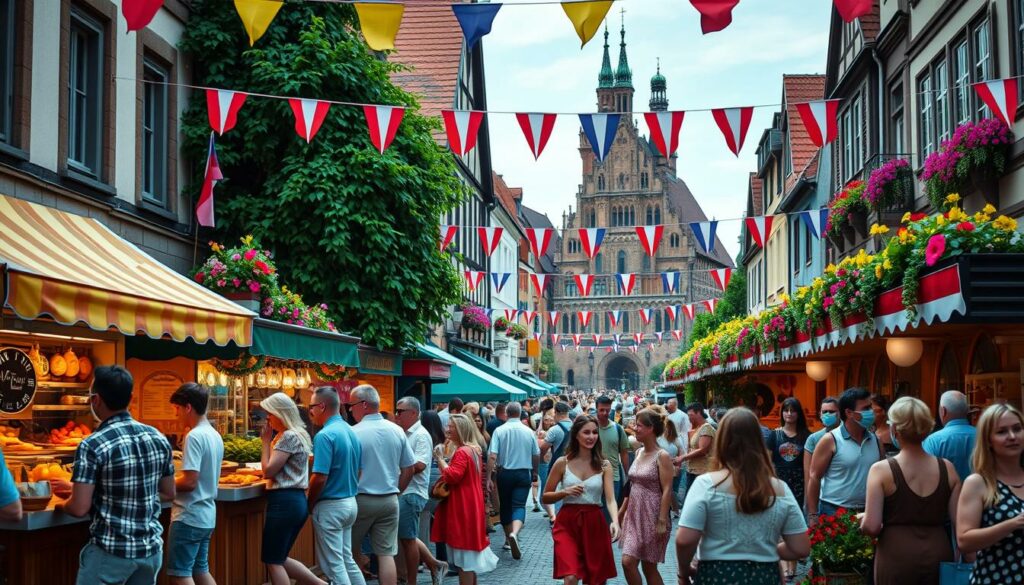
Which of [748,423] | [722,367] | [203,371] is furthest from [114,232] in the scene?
[722,367]

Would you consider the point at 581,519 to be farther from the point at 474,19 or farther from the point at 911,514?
the point at 474,19

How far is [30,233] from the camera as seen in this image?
9984mm

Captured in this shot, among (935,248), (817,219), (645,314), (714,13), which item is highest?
(645,314)

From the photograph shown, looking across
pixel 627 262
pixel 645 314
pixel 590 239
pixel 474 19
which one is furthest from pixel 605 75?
pixel 474 19

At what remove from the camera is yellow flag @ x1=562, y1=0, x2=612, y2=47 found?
9952 mm

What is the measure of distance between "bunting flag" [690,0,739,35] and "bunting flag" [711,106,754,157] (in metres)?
4.31

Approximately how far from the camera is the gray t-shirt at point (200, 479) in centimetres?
798

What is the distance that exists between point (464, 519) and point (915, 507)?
4.98 metres

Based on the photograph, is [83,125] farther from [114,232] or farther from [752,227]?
[752,227]

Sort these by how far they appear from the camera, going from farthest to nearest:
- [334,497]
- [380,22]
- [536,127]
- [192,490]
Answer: [536,127] → [380,22] → [334,497] → [192,490]

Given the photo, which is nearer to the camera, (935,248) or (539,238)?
(935,248)

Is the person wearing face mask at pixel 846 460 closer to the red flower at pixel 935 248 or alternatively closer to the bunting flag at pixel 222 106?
the red flower at pixel 935 248

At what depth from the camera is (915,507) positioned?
21.0 feet

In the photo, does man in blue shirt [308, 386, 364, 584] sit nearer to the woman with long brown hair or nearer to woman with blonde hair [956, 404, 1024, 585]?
the woman with long brown hair
